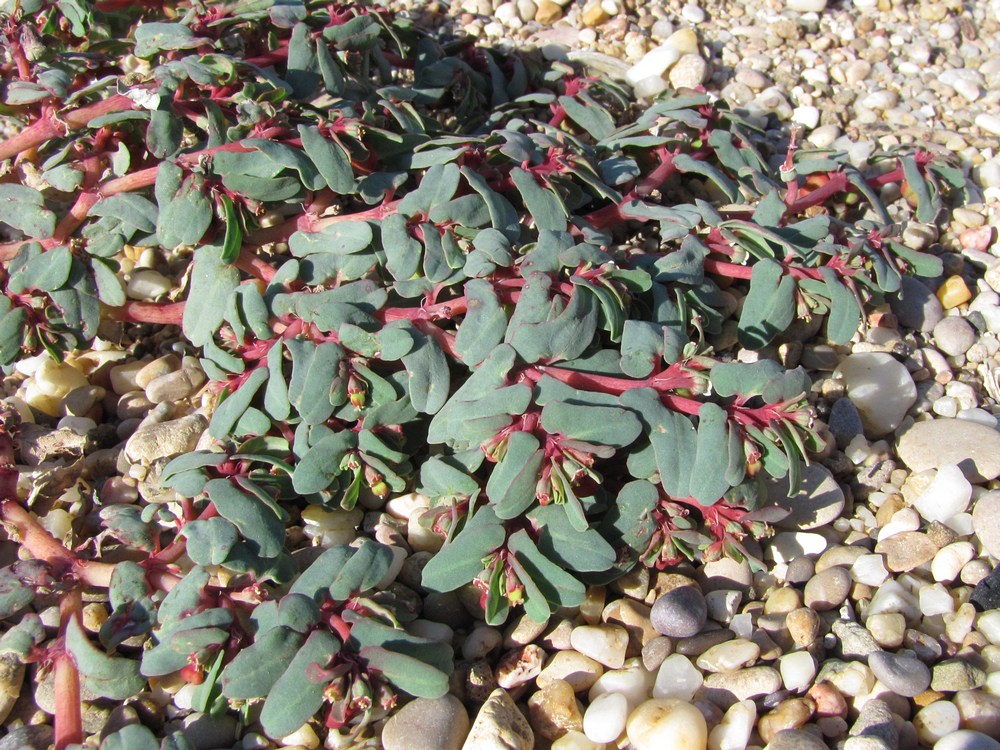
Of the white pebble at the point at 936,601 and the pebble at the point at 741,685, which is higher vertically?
the pebble at the point at 741,685

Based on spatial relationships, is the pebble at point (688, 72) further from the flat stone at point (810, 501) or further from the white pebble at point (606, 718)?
the white pebble at point (606, 718)

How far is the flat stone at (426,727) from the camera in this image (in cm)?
Answer: 241

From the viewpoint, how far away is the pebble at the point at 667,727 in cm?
238

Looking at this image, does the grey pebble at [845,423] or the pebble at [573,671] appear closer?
the pebble at [573,671]

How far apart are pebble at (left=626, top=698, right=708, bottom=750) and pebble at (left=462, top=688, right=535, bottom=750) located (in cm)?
30

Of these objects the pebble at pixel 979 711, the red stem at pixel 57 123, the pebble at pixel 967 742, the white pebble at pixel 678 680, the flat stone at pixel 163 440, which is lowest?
the white pebble at pixel 678 680

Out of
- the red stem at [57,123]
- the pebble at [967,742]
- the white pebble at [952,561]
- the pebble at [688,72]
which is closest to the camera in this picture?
the pebble at [967,742]

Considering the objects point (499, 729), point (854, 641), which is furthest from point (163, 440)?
point (854, 641)

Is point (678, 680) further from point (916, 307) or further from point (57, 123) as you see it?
point (57, 123)

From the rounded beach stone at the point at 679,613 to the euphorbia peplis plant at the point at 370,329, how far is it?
5.3 inches

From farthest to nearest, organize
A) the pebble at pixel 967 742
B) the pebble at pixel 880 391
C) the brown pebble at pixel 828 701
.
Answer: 1. the pebble at pixel 880 391
2. the brown pebble at pixel 828 701
3. the pebble at pixel 967 742

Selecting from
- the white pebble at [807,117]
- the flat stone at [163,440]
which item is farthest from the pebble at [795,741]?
the white pebble at [807,117]

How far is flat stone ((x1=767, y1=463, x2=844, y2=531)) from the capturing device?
10.00 ft

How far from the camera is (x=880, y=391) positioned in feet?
11.2
